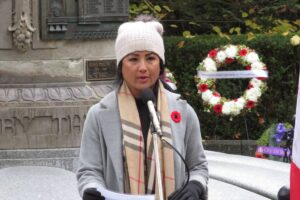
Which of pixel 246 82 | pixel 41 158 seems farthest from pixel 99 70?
pixel 246 82

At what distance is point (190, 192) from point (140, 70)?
571 millimetres

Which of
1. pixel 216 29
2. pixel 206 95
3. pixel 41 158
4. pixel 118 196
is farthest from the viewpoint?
pixel 216 29

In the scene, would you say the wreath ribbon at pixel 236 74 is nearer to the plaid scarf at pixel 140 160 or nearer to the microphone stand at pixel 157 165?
the plaid scarf at pixel 140 160

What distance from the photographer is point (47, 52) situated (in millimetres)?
7160

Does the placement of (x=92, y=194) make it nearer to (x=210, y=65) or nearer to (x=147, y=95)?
(x=147, y=95)

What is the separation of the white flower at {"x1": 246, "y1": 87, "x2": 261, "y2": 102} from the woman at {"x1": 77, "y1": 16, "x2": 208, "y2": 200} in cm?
838

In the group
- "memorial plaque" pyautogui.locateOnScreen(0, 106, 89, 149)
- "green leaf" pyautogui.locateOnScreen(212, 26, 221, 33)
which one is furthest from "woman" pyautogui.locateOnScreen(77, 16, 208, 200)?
"green leaf" pyautogui.locateOnScreen(212, 26, 221, 33)

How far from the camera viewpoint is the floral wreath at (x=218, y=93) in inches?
478

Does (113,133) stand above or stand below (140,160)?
above

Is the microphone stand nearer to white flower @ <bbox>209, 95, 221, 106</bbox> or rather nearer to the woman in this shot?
the woman

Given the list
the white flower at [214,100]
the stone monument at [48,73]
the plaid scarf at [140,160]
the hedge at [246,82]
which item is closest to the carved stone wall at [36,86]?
the stone monument at [48,73]

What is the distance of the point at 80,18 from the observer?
7191 mm

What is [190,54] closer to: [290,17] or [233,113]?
[233,113]

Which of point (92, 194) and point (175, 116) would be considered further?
point (175, 116)
